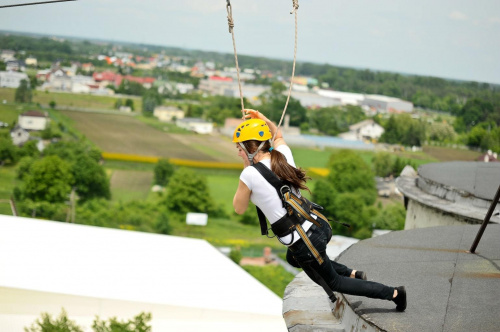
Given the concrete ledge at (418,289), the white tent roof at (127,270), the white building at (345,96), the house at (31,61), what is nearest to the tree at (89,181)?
the house at (31,61)

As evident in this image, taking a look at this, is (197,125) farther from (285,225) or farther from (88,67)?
(285,225)

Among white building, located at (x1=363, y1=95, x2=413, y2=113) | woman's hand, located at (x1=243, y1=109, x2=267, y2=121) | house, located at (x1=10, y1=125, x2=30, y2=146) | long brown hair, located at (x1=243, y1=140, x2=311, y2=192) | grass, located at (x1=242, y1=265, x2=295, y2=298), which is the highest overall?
white building, located at (x1=363, y1=95, x2=413, y2=113)

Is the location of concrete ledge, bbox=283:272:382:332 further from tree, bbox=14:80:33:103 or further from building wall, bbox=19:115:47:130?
tree, bbox=14:80:33:103

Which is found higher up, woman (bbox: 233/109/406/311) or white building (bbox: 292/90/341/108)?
white building (bbox: 292/90/341/108)

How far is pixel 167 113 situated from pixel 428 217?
79023 millimetres

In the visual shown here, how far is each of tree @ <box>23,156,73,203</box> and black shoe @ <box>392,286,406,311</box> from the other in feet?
159

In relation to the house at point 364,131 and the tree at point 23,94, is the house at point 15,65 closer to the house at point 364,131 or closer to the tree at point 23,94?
the tree at point 23,94

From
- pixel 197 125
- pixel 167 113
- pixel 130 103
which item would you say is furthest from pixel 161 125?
pixel 130 103

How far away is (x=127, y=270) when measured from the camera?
15992mm

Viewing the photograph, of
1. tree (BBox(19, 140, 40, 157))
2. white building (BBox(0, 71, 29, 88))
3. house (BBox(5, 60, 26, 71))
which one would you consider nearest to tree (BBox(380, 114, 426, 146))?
tree (BBox(19, 140, 40, 157))

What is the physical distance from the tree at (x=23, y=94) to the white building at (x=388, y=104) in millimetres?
44997

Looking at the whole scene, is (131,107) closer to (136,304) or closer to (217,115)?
(217,115)

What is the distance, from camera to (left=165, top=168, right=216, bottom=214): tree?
50062 millimetres

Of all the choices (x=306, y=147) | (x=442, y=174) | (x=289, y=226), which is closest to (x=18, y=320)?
(x=442, y=174)
